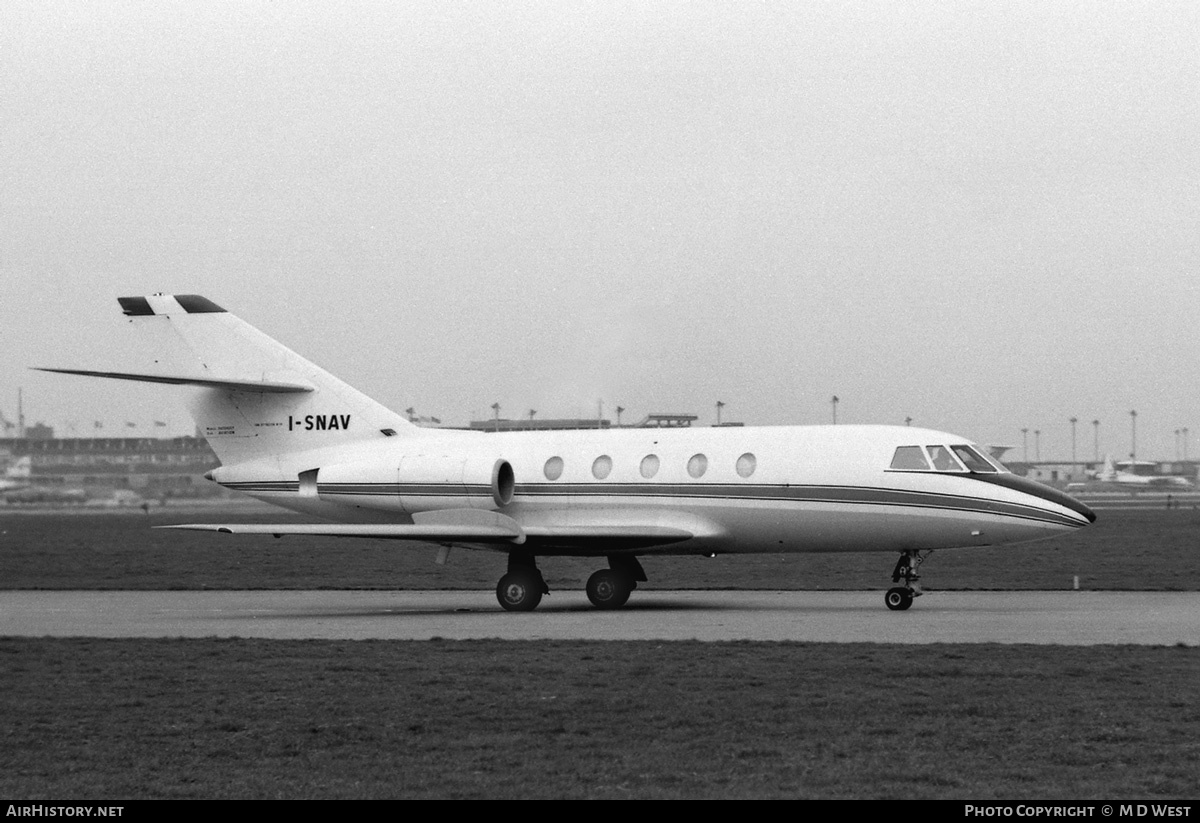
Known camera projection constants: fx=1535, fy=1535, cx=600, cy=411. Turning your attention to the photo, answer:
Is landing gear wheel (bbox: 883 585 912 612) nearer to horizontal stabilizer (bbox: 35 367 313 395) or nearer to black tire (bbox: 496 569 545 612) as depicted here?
black tire (bbox: 496 569 545 612)

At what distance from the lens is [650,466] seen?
1030 inches

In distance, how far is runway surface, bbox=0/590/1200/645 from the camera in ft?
64.6

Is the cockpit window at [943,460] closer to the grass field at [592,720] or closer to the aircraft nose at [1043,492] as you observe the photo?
the aircraft nose at [1043,492]

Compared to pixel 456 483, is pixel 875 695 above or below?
below

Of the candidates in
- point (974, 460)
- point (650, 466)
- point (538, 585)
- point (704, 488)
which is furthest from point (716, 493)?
point (974, 460)

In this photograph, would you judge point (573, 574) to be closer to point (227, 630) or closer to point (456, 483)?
point (456, 483)

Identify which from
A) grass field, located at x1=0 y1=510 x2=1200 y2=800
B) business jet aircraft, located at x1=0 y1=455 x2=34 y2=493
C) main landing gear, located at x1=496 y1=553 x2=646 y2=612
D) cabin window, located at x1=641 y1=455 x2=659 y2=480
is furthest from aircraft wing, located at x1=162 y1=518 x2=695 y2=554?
business jet aircraft, located at x1=0 y1=455 x2=34 y2=493

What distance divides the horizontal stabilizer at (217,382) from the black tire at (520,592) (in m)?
6.09

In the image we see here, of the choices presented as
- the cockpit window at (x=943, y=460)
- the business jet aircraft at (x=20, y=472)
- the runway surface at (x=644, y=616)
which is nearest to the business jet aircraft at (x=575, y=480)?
the cockpit window at (x=943, y=460)

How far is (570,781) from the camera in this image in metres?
9.86

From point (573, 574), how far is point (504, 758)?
25.8m

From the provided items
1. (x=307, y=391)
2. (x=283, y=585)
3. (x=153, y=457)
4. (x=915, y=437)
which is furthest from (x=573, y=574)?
(x=153, y=457)

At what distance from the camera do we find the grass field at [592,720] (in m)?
9.83

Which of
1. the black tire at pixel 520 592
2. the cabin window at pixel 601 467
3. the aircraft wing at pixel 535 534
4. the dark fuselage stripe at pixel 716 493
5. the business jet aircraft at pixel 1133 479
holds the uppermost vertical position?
the business jet aircraft at pixel 1133 479
